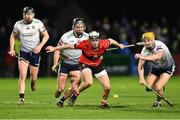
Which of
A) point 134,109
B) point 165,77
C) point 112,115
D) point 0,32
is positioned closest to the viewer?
point 112,115

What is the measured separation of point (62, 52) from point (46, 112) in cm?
314

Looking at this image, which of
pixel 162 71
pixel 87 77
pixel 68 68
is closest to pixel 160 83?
pixel 162 71

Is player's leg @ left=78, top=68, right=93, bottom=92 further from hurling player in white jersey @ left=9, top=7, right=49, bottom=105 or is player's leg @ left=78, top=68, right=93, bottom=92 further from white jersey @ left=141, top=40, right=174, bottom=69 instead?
hurling player in white jersey @ left=9, top=7, right=49, bottom=105

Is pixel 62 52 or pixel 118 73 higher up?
pixel 62 52

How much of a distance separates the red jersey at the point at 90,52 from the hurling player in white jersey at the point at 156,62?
0.92 m

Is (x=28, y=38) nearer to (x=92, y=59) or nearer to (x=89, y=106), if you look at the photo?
(x=92, y=59)

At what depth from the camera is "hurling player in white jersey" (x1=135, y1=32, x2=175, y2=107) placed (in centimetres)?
2056

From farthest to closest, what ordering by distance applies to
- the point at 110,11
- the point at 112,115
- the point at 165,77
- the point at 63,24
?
the point at 110,11, the point at 63,24, the point at 165,77, the point at 112,115

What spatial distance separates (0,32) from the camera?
123 feet

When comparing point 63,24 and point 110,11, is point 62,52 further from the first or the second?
point 110,11

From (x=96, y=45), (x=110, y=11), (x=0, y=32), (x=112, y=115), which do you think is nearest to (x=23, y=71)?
(x=96, y=45)

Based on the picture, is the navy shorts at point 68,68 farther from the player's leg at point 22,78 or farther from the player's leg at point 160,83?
the player's leg at point 160,83

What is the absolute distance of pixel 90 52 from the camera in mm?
20078

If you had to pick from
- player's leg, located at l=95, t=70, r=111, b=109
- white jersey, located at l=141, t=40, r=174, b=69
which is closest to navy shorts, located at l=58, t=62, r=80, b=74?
player's leg, located at l=95, t=70, r=111, b=109
